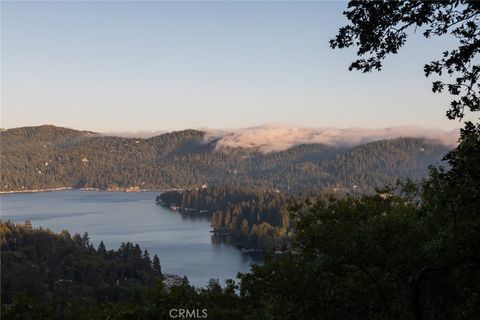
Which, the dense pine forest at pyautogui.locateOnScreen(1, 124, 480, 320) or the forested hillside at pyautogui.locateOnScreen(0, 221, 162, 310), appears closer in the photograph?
the dense pine forest at pyautogui.locateOnScreen(1, 124, 480, 320)

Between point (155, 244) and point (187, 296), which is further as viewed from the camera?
point (155, 244)

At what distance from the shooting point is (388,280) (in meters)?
20.2

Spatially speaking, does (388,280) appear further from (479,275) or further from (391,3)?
(391,3)

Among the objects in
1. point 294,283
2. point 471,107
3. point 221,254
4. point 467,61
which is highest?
point 467,61

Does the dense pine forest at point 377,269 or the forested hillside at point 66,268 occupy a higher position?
the dense pine forest at point 377,269

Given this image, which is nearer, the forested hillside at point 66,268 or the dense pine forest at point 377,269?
the dense pine forest at point 377,269

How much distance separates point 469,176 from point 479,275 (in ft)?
20.0

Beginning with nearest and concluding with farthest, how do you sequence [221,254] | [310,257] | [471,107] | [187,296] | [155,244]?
[471,107] < [310,257] < [187,296] < [221,254] < [155,244]

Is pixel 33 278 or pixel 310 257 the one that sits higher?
pixel 310 257

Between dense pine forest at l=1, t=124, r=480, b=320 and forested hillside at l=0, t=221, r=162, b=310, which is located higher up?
dense pine forest at l=1, t=124, r=480, b=320

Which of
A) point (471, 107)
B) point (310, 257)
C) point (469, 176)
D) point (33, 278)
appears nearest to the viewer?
point (469, 176)

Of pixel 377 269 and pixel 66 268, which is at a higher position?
pixel 377 269

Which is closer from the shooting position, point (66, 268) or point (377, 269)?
point (377, 269)

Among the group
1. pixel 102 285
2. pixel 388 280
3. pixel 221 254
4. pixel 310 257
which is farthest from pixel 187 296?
pixel 221 254
